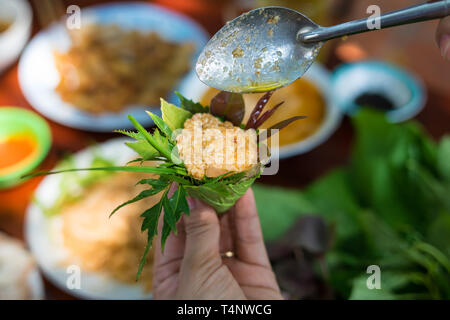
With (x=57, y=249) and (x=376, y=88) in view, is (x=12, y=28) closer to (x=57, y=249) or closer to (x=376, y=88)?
(x=57, y=249)

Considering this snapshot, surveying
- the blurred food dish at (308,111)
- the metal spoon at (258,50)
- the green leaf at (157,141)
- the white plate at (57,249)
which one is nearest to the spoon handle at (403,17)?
the metal spoon at (258,50)

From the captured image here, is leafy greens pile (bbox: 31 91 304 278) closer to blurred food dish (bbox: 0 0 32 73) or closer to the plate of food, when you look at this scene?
the plate of food

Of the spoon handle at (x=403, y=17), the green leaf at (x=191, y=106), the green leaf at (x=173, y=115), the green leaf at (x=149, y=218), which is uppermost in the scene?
the spoon handle at (x=403, y=17)

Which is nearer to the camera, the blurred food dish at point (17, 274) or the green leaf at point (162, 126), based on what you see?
the green leaf at point (162, 126)

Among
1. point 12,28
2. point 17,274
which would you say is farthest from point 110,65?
point 17,274

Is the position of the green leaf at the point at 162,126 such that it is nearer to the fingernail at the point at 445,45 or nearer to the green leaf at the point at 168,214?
the green leaf at the point at 168,214
